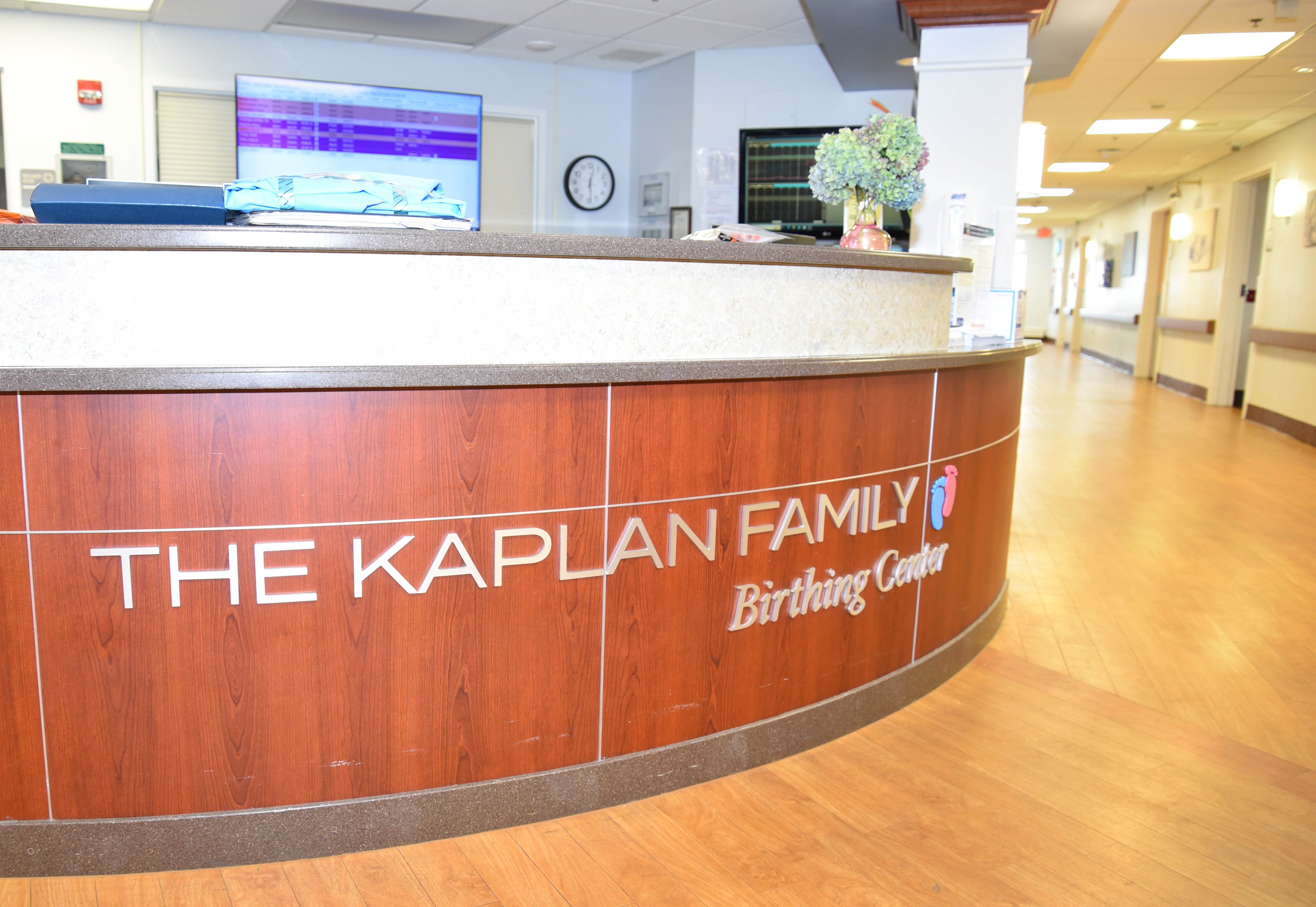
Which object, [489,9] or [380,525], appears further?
[489,9]

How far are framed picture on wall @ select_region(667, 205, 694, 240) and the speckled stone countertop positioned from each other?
405cm

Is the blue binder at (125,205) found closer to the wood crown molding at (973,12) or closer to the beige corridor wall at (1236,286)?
the wood crown molding at (973,12)

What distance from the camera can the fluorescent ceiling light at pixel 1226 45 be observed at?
246 inches

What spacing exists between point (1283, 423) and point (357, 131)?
8.48 metres

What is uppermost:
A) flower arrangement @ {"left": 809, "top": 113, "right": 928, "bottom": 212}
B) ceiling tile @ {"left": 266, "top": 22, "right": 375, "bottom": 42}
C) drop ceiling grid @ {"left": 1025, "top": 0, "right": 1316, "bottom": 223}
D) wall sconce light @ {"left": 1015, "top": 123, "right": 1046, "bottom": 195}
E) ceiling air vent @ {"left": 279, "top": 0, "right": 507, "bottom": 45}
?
drop ceiling grid @ {"left": 1025, "top": 0, "right": 1316, "bottom": 223}

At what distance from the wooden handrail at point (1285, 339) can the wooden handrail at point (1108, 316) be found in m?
5.19

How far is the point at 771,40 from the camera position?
5.96m

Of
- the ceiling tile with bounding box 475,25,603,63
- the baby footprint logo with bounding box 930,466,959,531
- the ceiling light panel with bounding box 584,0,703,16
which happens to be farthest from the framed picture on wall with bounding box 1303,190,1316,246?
the baby footprint logo with bounding box 930,466,959,531

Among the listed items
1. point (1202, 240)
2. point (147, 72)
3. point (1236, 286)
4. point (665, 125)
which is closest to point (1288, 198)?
point (1236, 286)

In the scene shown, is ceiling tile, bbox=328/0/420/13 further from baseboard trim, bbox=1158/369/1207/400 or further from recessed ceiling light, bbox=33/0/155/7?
baseboard trim, bbox=1158/369/1207/400

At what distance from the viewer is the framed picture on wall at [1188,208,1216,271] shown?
11352 millimetres

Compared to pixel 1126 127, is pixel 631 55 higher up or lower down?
lower down

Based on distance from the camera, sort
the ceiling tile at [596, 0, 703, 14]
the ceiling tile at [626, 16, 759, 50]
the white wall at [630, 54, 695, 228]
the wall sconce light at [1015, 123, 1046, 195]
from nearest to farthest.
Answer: the wall sconce light at [1015, 123, 1046, 195], the ceiling tile at [596, 0, 703, 14], the ceiling tile at [626, 16, 759, 50], the white wall at [630, 54, 695, 228]

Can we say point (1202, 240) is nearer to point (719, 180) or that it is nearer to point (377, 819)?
point (719, 180)
